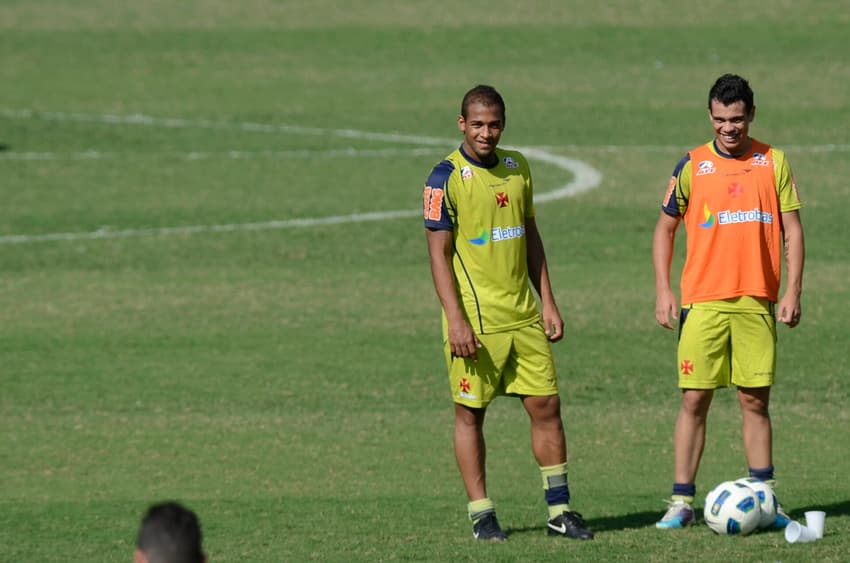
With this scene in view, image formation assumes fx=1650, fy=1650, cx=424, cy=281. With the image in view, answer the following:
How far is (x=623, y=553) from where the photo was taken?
7492mm

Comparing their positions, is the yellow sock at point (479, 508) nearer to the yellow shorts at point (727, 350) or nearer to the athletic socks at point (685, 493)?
the athletic socks at point (685, 493)

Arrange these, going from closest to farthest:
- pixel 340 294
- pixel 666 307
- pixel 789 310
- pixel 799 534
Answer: pixel 799 534 → pixel 789 310 → pixel 666 307 → pixel 340 294

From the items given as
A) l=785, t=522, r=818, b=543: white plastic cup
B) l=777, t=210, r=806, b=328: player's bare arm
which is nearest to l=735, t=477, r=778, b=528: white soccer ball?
l=785, t=522, r=818, b=543: white plastic cup

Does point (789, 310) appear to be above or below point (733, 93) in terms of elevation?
below

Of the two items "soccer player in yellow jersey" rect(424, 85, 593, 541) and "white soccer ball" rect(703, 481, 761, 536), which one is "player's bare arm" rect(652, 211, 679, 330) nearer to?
"soccer player in yellow jersey" rect(424, 85, 593, 541)

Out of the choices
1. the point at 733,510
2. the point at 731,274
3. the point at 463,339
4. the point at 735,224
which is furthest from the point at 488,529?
the point at 735,224

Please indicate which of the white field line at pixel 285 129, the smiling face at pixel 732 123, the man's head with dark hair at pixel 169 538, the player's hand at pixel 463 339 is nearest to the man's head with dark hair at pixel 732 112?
the smiling face at pixel 732 123

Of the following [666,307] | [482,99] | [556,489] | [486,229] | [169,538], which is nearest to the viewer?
[169,538]

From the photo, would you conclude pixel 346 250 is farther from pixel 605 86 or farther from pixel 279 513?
pixel 605 86

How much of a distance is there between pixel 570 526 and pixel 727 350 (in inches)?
47.2

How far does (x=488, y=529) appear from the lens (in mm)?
7855

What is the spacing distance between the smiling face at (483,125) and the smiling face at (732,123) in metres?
1.07

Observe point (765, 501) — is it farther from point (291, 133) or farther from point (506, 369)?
point (291, 133)

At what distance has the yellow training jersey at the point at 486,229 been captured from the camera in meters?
7.78
